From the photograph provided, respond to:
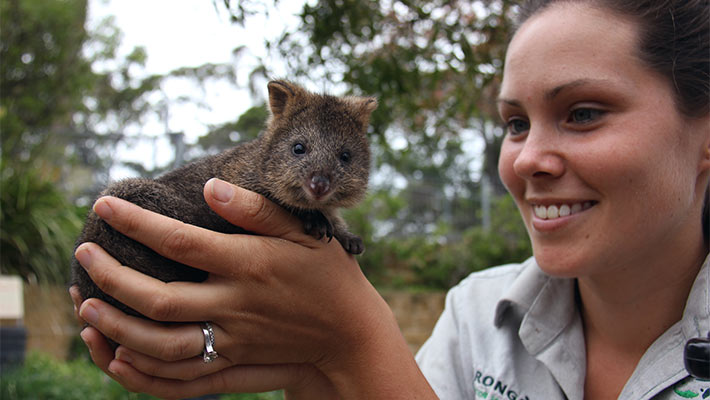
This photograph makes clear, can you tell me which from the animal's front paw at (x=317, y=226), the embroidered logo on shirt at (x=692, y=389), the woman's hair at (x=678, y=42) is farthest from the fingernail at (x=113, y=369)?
the woman's hair at (x=678, y=42)

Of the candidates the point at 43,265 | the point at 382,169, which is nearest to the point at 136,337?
the point at 43,265

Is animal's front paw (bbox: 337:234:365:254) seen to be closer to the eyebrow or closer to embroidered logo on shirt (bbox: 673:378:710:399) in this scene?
the eyebrow

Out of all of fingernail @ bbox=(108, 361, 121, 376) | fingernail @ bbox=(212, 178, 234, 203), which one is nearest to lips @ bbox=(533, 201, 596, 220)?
fingernail @ bbox=(212, 178, 234, 203)

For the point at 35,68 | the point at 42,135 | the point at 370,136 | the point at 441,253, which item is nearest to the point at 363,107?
the point at 370,136

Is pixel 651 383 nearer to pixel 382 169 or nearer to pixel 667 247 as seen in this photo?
pixel 667 247

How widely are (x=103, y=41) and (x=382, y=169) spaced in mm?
16509

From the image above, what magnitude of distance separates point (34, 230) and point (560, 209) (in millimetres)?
9770

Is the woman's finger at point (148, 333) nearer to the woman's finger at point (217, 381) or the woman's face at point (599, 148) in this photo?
the woman's finger at point (217, 381)

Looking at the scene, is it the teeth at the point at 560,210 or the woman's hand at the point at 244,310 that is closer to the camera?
the woman's hand at the point at 244,310

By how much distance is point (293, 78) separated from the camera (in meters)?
3.72

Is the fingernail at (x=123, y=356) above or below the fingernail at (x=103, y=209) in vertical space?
below

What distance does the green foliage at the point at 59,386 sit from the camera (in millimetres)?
5797

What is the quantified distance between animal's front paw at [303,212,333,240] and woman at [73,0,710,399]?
0.23 feet

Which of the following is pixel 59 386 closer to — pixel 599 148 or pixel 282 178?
pixel 282 178
